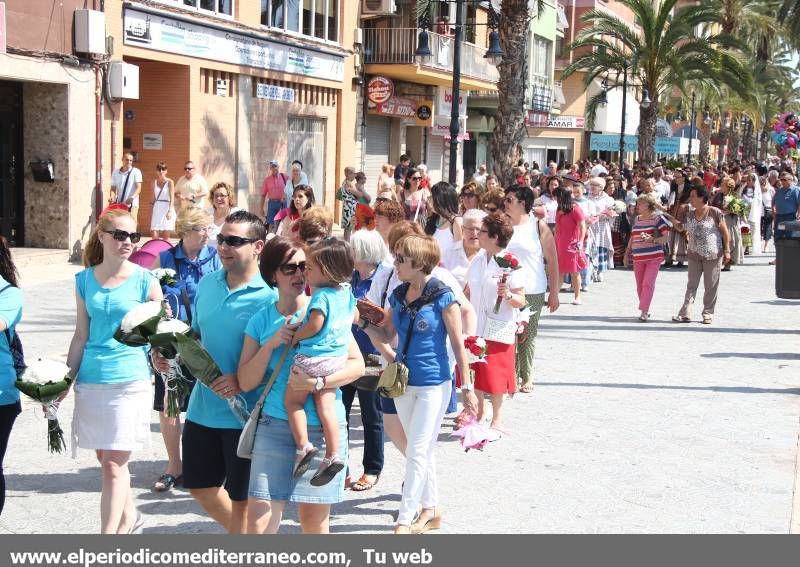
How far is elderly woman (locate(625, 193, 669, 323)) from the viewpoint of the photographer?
1309 cm

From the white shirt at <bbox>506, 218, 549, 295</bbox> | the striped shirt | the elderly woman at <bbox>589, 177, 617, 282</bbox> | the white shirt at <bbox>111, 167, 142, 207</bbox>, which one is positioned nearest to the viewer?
the white shirt at <bbox>506, 218, 549, 295</bbox>

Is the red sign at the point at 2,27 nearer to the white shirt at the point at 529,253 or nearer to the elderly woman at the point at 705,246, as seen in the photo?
the elderly woman at the point at 705,246

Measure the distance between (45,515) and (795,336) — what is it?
943cm

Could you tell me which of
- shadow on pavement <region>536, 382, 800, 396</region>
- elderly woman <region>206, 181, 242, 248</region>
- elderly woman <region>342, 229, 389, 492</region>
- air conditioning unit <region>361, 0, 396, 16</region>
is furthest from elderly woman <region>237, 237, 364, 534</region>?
air conditioning unit <region>361, 0, 396, 16</region>

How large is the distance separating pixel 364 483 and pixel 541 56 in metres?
42.7

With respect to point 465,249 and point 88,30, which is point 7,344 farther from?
point 88,30

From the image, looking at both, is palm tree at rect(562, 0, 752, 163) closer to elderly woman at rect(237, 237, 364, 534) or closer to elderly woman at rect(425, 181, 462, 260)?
elderly woman at rect(425, 181, 462, 260)

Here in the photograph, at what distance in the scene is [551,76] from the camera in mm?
48625

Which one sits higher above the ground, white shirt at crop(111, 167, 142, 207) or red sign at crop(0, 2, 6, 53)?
red sign at crop(0, 2, 6, 53)

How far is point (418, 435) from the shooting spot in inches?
211

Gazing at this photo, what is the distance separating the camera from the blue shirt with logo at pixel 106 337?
4.77 meters

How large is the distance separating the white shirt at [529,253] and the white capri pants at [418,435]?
290 centimetres

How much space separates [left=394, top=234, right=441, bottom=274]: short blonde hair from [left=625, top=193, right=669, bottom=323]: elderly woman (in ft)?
26.8

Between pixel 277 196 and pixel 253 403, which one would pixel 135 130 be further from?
pixel 253 403
